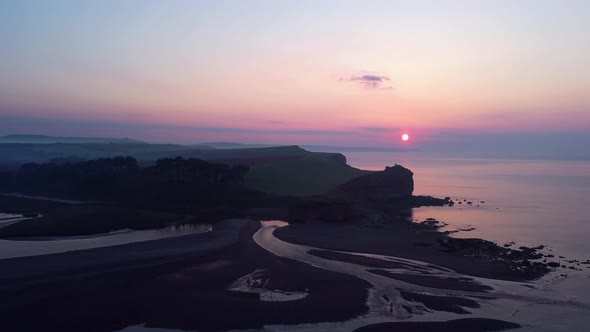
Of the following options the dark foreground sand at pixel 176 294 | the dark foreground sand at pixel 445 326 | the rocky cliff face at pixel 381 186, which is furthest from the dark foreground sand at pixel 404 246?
the rocky cliff face at pixel 381 186

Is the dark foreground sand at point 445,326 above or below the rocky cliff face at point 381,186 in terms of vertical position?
below

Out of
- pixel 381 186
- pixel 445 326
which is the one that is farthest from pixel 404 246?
pixel 381 186

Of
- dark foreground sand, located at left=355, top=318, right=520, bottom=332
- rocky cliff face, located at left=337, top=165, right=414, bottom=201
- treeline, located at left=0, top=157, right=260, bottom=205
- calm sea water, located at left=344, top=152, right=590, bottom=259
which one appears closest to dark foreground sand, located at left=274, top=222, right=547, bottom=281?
calm sea water, located at left=344, top=152, right=590, bottom=259

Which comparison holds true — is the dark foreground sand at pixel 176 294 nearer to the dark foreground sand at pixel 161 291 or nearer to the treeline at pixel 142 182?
the dark foreground sand at pixel 161 291

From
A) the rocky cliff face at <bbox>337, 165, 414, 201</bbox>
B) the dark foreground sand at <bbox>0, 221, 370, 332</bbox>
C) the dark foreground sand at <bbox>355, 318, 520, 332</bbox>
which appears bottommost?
the dark foreground sand at <bbox>0, 221, 370, 332</bbox>

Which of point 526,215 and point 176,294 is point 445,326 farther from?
point 526,215

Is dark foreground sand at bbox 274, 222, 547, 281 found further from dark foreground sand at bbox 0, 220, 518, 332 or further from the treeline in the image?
the treeline
